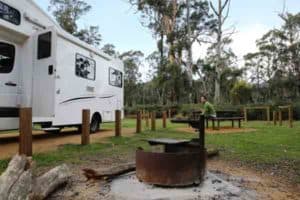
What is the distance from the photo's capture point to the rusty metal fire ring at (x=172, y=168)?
4.52 m

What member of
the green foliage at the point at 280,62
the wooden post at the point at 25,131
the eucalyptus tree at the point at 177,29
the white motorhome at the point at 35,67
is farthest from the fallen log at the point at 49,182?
the green foliage at the point at 280,62

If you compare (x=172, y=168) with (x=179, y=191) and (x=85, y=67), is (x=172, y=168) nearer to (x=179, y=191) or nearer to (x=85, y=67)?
(x=179, y=191)

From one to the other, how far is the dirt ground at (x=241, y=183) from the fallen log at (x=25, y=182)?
0.15 metres

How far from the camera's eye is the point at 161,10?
35188 mm

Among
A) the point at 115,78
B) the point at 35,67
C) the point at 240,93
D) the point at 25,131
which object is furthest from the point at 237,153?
the point at 240,93

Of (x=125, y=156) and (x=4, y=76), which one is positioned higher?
(x=4, y=76)

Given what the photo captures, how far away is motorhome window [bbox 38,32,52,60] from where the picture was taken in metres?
8.73

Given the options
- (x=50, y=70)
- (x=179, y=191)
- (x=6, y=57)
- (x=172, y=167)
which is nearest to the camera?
(x=179, y=191)

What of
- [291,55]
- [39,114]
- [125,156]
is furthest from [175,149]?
[291,55]

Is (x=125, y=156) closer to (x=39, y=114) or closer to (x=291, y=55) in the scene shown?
(x=39, y=114)

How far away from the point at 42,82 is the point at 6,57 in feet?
3.41

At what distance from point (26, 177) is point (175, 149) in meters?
2.47

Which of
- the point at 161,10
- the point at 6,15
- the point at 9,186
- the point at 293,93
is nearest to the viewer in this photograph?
the point at 9,186

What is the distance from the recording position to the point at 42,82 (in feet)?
29.1
